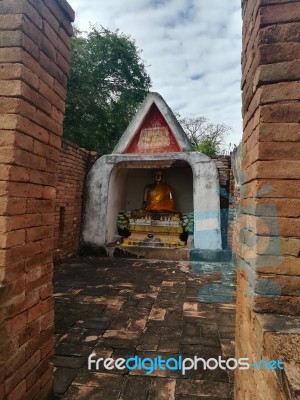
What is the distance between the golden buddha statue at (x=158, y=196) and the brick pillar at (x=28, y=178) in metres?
7.58

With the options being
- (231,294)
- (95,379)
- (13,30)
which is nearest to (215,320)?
(231,294)

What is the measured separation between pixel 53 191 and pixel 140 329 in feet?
6.93

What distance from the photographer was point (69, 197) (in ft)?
24.4

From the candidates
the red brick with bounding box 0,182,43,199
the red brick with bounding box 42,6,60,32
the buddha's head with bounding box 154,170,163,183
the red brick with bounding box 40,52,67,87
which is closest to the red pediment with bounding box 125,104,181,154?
the buddha's head with bounding box 154,170,163,183

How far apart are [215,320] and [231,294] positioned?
1230 millimetres

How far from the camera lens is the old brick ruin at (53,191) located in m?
1.52

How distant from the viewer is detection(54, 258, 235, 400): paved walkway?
241 cm

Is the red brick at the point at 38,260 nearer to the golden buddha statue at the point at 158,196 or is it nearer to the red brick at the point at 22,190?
the red brick at the point at 22,190

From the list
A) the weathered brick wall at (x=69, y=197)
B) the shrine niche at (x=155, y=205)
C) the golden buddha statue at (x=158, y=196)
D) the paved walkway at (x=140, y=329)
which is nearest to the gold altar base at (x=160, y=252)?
the shrine niche at (x=155, y=205)

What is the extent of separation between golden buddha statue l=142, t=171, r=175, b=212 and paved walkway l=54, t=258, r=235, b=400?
363 centimetres

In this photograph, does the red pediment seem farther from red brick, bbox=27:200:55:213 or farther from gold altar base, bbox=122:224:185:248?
red brick, bbox=27:200:55:213

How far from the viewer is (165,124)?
27.9 feet

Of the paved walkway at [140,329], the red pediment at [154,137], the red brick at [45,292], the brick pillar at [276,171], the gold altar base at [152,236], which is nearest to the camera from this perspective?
the brick pillar at [276,171]

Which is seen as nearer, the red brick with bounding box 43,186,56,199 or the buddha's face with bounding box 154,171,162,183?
the red brick with bounding box 43,186,56,199
